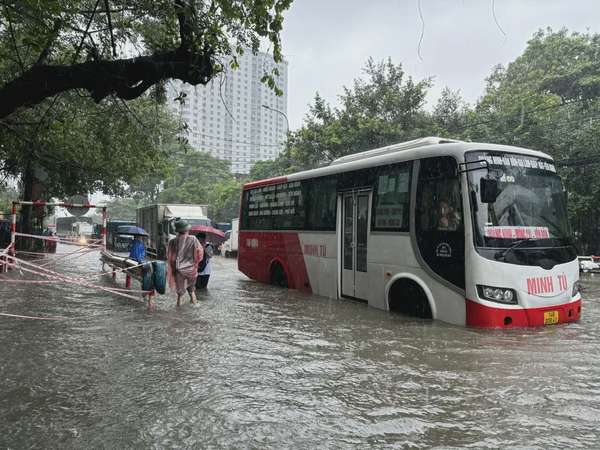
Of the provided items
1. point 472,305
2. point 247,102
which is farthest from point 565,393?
point 247,102

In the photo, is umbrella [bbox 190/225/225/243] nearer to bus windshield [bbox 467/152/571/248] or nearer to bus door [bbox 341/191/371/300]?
bus door [bbox 341/191/371/300]

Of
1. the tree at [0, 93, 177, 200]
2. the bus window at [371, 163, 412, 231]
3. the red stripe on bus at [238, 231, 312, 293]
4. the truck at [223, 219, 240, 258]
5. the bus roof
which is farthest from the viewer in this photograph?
the truck at [223, 219, 240, 258]

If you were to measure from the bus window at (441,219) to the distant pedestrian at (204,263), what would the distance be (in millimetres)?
5415

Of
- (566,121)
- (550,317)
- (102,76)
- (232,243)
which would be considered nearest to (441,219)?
(550,317)

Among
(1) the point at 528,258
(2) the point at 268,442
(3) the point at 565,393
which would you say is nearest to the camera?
(2) the point at 268,442

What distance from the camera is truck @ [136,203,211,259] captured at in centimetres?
2357

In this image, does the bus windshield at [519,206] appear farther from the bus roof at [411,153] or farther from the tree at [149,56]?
the tree at [149,56]

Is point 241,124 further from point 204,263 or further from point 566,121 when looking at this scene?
point 204,263

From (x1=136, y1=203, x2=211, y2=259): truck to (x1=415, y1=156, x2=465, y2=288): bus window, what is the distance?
16942 mm

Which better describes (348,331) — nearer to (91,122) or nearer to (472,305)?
(472,305)

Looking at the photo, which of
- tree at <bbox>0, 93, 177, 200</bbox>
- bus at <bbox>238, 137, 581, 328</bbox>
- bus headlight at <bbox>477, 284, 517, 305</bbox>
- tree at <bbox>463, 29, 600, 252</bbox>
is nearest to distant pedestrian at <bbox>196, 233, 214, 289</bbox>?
tree at <bbox>0, 93, 177, 200</bbox>

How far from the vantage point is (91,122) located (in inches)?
531

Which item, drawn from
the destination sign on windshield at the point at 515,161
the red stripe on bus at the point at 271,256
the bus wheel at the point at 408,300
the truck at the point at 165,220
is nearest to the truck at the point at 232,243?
the truck at the point at 165,220

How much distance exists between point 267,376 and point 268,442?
1.56 m
